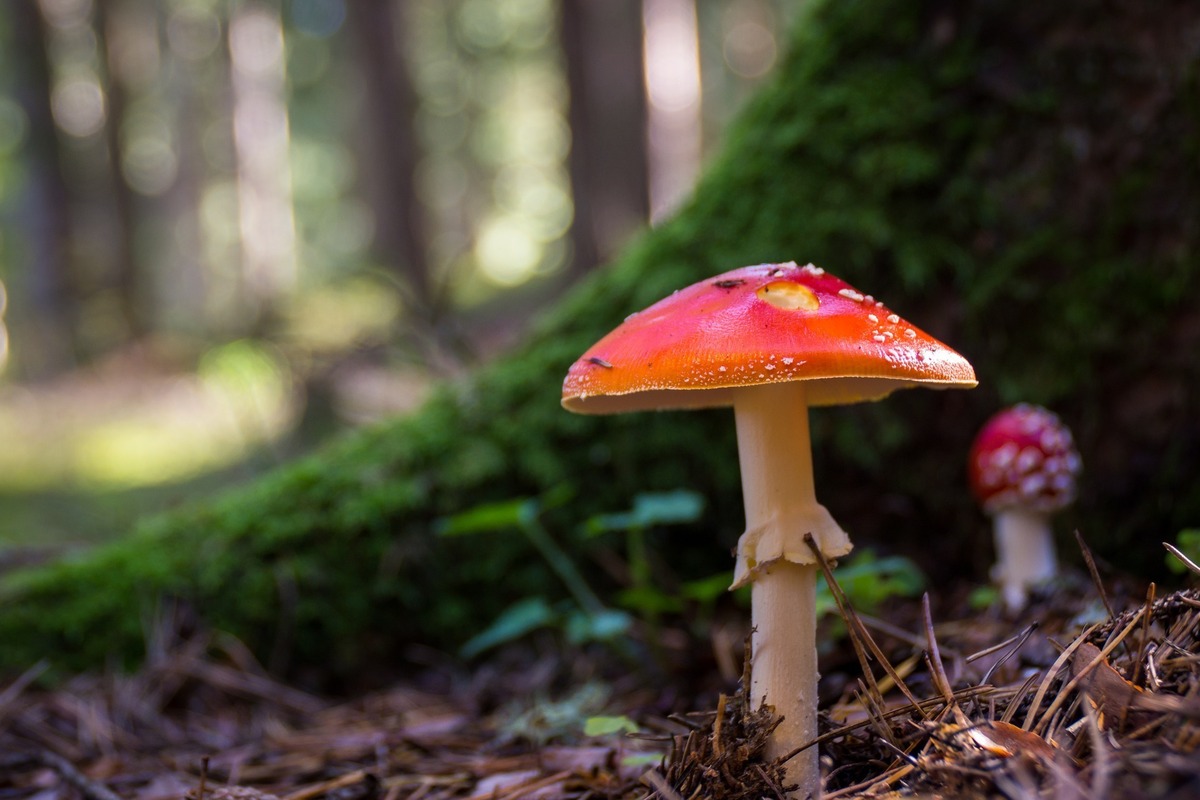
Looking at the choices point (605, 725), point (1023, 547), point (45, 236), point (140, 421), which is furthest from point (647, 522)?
point (45, 236)

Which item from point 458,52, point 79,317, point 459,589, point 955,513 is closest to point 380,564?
point 459,589

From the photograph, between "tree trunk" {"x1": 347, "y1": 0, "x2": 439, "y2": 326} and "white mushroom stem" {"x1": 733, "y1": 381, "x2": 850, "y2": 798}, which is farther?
"tree trunk" {"x1": 347, "y1": 0, "x2": 439, "y2": 326}

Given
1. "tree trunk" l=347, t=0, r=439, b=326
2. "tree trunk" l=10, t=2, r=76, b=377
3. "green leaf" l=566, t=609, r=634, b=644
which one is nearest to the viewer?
"green leaf" l=566, t=609, r=634, b=644

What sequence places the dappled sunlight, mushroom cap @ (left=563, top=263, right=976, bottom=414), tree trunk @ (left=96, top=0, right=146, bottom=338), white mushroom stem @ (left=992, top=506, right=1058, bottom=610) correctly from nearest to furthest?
mushroom cap @ (left=563, top=263, right=976, bottom=414) < white mushroom stem @ (left=992, top=506, right=1058, bottom=610) < the dappled sunlight < tree trunk @ (left=96, top=0, right=146, bottom=338)

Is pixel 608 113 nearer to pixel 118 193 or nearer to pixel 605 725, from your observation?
pixel 605 725

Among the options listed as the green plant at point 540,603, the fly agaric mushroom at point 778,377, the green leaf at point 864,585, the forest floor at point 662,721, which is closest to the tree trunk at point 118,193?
the forest floor at point 662,721

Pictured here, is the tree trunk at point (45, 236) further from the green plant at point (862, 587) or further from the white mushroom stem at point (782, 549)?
the white mushroom stem at point (782, 549)

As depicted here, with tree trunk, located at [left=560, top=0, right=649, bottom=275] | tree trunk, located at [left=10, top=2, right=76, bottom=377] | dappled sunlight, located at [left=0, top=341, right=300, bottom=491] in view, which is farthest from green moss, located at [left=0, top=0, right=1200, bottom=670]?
tree trunk, located at [left=10, top=2, right=76, bottom=377]

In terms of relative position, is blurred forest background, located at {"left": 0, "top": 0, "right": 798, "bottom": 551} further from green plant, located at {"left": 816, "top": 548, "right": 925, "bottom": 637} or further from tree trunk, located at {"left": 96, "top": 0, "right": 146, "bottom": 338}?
green plant, located at {"left": 816, "top": 548, "right": 925, "bottom": 637}
